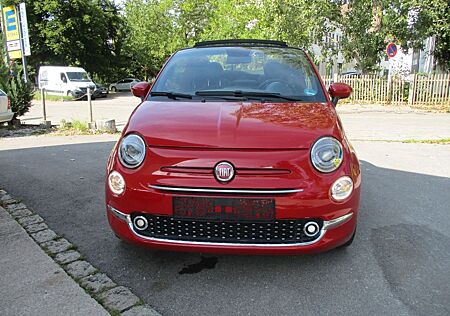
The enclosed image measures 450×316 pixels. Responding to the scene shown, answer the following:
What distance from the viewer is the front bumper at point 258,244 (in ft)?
8.57

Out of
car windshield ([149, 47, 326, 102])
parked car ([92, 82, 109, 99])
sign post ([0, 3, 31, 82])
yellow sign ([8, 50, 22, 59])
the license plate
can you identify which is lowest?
parked car ([92, 82, 109, 99])

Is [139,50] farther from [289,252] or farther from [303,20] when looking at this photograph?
[289,252]

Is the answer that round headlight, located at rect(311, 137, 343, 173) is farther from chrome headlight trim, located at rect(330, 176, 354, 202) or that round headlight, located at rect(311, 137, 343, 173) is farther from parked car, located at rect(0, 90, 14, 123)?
parked car, located at rect(0, 90, 14, 123)

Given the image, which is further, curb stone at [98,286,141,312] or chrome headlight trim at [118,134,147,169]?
chrome headlight trim at [118,134,147,169]

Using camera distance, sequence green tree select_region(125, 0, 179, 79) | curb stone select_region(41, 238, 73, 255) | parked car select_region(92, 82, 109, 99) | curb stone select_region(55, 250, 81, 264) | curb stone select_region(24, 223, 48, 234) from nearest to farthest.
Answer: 1. curb stone select_region(55, 250, 81, 264)
2. curb stone select_region(41, 238, 73, 255)
3. curb stone select_region(24, 223, 48, 234)
4. parked car select_region(92, 82, 109, 99)
5. green tree select_region(125, 0, 179, 79)

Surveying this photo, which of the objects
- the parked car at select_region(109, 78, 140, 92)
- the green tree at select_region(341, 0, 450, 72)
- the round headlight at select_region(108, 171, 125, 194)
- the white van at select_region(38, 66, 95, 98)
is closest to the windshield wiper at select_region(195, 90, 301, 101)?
the round headlight at select_region(108, 171, 125, 194)

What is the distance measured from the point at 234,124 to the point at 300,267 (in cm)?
120

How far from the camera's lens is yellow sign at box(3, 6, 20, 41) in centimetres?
1555

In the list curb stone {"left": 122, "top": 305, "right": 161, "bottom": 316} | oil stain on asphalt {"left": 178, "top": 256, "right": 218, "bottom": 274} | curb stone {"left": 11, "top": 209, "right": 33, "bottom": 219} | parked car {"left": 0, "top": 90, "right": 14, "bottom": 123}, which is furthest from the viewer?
parked car {"left": 0, "top": 90, "right": 14, "bottom": 123}

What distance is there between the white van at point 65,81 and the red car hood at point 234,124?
2536cm

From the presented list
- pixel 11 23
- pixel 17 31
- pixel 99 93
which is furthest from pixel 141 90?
pixel 99 93

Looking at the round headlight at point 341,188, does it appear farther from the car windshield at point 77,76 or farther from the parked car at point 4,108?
the car windshield at point 77,76

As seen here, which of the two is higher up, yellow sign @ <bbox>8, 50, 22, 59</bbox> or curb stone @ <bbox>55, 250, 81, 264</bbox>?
yellow sign @ <bbox>8, 50, 22, 59</bbox>

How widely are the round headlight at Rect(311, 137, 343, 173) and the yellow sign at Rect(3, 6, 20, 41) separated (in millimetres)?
16286
